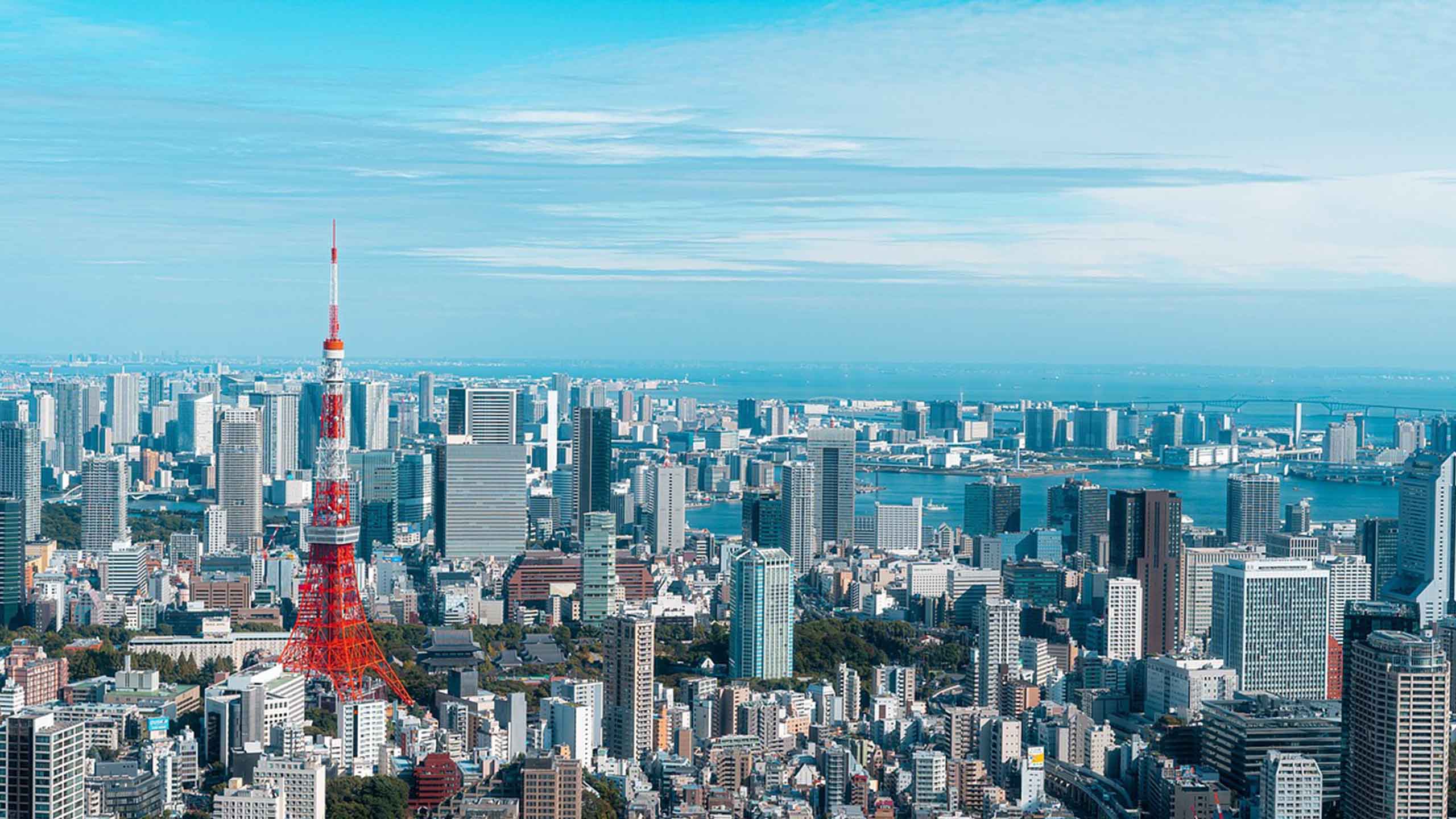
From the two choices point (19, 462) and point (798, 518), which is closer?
point (798, 518)

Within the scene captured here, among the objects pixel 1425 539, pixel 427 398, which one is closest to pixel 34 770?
pixel 1425 539

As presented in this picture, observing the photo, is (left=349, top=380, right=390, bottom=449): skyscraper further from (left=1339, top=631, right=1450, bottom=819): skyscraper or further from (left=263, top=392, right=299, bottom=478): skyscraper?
(left=1339, top=631, right=1450, bottom=819): skyscraper

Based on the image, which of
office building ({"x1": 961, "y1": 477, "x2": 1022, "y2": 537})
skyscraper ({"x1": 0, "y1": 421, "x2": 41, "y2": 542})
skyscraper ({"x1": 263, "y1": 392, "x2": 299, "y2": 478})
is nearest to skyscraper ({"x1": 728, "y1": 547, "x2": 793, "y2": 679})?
office building ({"x1": 961, "y1": 477, "x2": 1022, "y2": 537})

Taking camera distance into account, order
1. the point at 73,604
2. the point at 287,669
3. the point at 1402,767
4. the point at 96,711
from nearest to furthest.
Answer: the point at 1402,767
the point at 96,711
the point at 287,669
the point at 73,604

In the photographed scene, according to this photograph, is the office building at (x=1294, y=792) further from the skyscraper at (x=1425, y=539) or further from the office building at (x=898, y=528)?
the office building at (x=898, y=528)

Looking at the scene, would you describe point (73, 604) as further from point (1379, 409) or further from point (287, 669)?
point (1379, 409)

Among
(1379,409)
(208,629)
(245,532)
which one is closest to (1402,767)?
(208,629)

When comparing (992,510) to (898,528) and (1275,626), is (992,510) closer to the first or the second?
(898,528)
